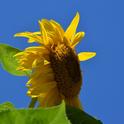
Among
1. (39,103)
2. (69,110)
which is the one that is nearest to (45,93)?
(39,103)

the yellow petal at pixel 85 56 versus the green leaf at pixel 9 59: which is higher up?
the green leaf at pixel 9 59

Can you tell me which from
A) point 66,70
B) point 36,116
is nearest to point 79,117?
point 36,116

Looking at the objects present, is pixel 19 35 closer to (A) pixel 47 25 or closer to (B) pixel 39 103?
(A) pixel 47 25

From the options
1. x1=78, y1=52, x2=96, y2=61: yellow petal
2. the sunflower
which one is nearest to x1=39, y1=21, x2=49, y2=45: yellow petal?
the sunflower

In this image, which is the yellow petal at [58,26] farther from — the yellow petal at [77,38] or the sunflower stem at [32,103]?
the sunflower stem at [32,103]

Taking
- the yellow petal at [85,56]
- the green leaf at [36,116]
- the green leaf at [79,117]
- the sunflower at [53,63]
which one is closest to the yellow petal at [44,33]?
the sunflower at [53,63]

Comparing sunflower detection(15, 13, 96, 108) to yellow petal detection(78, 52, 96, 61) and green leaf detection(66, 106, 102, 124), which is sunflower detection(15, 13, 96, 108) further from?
green leaf detection(66, 106, 102, 124)

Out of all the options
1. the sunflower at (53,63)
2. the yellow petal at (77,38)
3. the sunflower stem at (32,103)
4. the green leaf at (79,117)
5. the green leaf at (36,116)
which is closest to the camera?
the green leaf at (36,116)

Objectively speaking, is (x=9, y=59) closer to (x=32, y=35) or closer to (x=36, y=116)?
(x=32, y=35)
